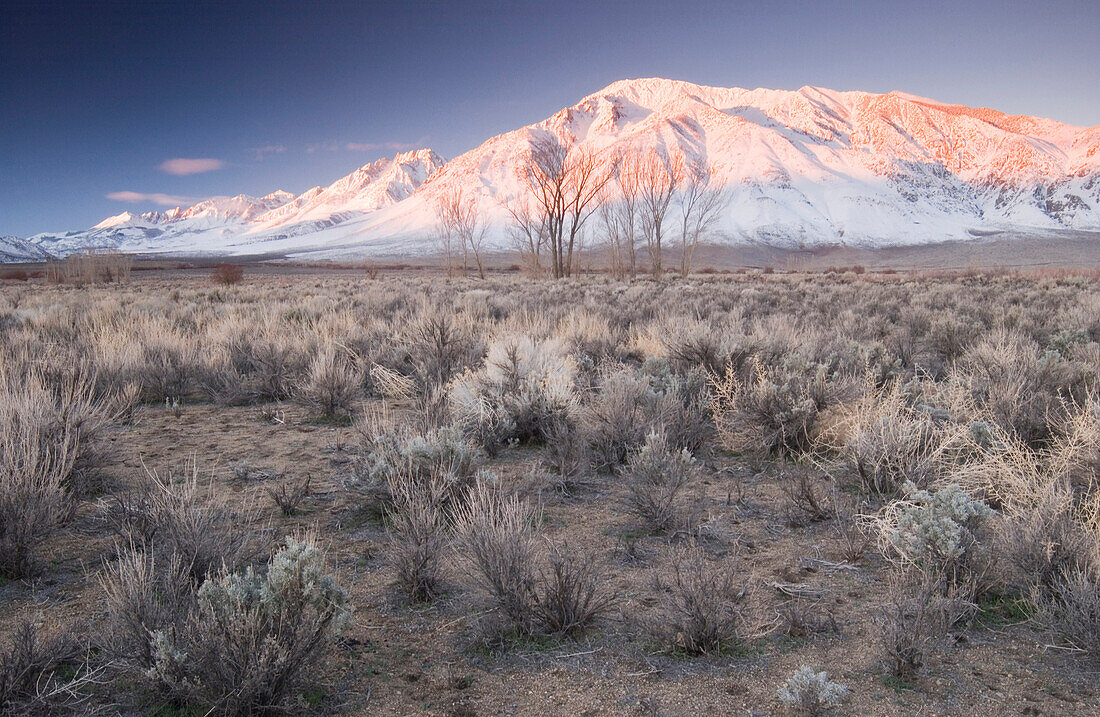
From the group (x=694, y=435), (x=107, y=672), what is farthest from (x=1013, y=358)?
(x=107, y=672)

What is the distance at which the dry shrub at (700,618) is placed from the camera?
7.47ft

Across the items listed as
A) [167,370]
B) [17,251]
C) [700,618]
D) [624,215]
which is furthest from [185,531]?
[17,251]

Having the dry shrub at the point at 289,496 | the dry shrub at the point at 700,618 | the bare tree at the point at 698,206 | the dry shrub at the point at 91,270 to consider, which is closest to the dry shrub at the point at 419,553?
the dry shrub at the point at 289,496

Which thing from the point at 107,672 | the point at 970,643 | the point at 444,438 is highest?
the point at 444,438

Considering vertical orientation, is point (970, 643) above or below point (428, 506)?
below

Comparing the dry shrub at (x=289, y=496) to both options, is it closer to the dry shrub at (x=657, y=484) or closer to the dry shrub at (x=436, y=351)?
the dry shrub at (x=657, y=484)

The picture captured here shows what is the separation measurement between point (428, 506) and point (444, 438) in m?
0.73

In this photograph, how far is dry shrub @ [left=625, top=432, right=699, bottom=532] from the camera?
333 cm

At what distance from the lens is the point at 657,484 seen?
12.1 feet

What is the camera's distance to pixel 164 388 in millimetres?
6520

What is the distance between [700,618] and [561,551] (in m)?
0.91

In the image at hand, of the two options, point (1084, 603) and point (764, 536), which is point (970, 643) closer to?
point (1084, 603)

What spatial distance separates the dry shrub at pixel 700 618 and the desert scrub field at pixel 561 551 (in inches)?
0.5

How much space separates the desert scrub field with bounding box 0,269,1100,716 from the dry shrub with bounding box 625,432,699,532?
16 millimetres
